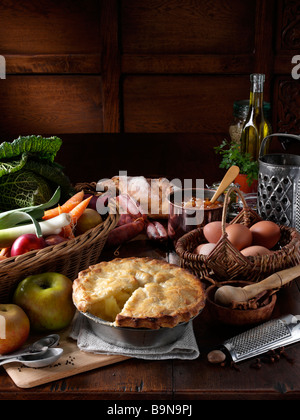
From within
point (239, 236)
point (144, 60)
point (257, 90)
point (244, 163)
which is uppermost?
point (144, 60)

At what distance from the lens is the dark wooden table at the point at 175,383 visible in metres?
1.03

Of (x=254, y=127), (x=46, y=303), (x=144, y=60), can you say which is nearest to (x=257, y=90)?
(x=254, y=127)

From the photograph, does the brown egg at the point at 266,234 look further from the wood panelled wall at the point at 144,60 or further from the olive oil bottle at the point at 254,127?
the wood panelled wall at the point at 144,60

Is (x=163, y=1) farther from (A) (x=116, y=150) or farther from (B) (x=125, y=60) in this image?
(A) (x=116, y=150)

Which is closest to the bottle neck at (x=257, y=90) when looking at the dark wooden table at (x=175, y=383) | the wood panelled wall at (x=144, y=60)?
the dark wooden table at (x=175, y=383)

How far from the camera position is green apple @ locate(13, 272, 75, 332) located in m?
1.21

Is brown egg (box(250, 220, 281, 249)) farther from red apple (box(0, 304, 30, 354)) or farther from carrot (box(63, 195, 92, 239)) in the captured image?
red apple (box(0, 304, 30, 354))

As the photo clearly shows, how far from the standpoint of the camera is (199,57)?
4.15 meters

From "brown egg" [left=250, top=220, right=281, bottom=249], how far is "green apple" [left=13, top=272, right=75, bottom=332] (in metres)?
0.59

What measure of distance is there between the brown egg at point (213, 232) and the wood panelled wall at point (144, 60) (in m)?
2.71

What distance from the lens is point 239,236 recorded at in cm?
144

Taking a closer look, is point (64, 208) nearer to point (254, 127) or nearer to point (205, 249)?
point (205, 249)

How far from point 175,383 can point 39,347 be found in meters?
0.33
